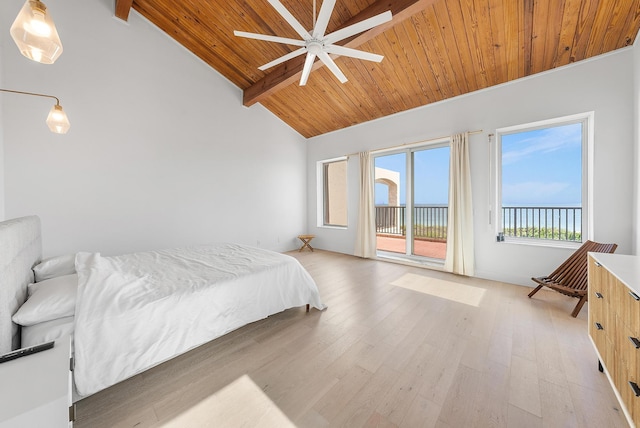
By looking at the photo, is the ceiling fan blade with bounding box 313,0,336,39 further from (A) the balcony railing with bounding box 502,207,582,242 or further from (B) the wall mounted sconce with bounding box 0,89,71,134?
(A) the balcony railing with bounding box 502,207,582,242

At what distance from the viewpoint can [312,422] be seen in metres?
1.26

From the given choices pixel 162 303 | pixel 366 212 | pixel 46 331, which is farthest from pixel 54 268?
pixel 366 212

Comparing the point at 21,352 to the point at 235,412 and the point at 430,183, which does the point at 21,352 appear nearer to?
the point at 235,412

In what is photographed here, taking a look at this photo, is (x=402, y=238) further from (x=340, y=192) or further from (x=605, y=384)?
(x=605, y=384)

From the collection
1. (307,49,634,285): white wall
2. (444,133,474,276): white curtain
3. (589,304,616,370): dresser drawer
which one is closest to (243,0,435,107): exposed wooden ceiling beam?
(307,49,634,285): white wall

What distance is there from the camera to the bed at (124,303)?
1273 millimetres

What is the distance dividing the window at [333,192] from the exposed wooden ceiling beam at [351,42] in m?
2.28

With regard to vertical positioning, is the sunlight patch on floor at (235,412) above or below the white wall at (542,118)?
below

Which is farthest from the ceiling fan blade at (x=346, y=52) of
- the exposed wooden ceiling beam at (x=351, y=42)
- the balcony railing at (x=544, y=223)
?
the balcony railing at (x=544, y=223)

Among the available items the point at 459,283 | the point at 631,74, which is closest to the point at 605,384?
A: the point at 459,283

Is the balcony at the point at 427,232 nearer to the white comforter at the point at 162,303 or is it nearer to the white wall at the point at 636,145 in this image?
the white wall at the point at 636,145

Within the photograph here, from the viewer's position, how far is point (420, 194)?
14.3 ft

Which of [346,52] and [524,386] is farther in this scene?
[346,52]

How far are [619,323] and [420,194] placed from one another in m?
3.27
